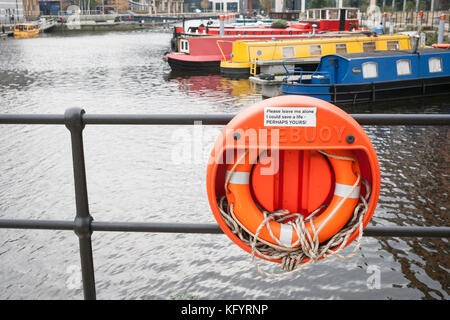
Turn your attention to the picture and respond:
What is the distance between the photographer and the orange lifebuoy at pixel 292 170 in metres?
1.77

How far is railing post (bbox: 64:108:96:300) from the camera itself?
210cm

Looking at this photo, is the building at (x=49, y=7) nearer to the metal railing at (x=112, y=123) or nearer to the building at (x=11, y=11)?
the building at (x=11, y=11)

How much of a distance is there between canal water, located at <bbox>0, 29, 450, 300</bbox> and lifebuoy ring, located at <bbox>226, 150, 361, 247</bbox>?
3117 mm

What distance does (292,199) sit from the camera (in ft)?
6.58

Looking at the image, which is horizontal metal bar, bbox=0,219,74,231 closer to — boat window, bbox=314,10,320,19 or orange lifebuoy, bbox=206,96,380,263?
orange lifebuoy, bbox=206,96,380,263

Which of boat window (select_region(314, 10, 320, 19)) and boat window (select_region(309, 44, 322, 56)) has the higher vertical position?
boat window (select_region(314, 10, 320, 19))

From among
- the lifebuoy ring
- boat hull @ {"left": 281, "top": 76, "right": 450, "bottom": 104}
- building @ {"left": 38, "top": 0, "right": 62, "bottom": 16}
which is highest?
building @ {"left": 38, "top": 0, "right": 62, "bottom": 16}

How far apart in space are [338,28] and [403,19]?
14.4 meters

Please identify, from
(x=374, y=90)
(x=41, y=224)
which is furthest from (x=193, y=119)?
(x=374, y=90)

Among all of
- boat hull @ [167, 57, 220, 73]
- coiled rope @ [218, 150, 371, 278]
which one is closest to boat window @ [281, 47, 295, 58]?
boat hull @ [167, 57, 220, 73]

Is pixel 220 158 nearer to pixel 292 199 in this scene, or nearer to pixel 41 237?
pixel 292 199

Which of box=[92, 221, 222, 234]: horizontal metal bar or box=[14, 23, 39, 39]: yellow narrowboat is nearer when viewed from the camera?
box=[92, 221, 222, 234]: horizontal metal bar

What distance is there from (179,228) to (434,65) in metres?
18.7

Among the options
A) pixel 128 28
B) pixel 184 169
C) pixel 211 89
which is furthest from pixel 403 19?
pixel 128 28
